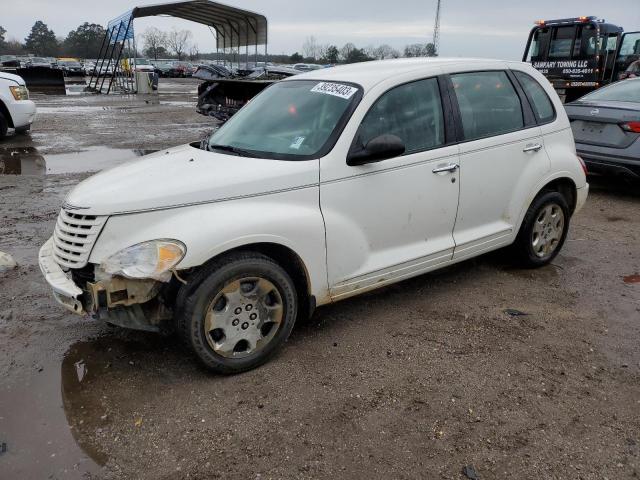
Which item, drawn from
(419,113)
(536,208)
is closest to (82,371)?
(419,113)

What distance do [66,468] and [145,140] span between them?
10723 millimetres

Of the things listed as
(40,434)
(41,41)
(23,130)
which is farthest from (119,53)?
(41,41)

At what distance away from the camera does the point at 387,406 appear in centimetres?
304

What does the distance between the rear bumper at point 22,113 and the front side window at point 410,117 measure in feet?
34.2

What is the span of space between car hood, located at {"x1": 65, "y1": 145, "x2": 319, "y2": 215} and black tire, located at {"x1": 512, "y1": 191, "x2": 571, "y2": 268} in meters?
2.28

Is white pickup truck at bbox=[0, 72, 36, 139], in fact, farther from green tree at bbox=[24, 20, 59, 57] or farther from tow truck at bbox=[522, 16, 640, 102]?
green tree at bbox=[24, 20, 59, 57]

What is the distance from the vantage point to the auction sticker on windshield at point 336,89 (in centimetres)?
374

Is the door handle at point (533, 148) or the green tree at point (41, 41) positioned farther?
the green tree at point (41, 41)

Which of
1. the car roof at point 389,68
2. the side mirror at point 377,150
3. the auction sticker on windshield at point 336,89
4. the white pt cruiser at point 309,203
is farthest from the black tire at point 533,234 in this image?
the auction sticker on windshield at point 336,89

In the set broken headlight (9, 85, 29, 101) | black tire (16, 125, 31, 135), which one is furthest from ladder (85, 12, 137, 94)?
broken headlight (9, 85, 29, 101)

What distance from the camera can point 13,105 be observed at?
37.1ft

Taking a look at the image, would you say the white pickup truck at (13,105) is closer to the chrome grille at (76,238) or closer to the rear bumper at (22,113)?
the rear bumper at (22,113)

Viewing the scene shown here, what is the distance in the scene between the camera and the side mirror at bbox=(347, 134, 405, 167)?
136 inches

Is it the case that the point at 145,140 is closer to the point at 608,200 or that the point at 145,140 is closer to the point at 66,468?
the point at 608,200
